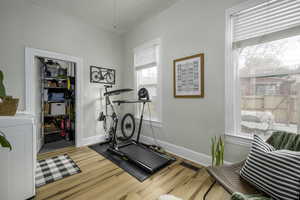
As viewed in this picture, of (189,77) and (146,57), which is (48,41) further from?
(189,77)

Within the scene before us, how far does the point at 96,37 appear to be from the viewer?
318 centimetres

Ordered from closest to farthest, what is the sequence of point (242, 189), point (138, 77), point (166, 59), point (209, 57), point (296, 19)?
1. point (242, 189)
2. point (296, 19)
3. point (209, 57)
4. point (166, 59)
5. point (138, 77)

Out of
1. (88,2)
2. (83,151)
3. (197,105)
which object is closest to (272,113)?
(197,105)

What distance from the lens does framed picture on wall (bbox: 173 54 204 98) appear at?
6.99 ft

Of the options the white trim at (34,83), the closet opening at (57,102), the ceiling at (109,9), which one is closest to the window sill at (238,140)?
the ceiling at (109,9)

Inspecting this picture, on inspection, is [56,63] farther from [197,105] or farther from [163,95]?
[197,105]

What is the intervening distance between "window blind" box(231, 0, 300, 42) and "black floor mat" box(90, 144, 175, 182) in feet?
7.90

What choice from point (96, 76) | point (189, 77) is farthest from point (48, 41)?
point (189, 77)

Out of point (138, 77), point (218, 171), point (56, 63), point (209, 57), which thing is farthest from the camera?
point (56, 63)

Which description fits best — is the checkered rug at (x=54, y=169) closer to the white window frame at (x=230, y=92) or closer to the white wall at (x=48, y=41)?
the white wall at (x=48, y=41)

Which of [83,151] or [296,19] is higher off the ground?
[296,19]

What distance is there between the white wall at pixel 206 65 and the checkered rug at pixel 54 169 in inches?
68.4

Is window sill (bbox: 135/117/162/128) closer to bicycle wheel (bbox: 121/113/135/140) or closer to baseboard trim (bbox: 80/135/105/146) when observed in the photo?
bicycle wheel (bbox: 121/113/135/140)

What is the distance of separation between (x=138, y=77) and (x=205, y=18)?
6.45 feet
